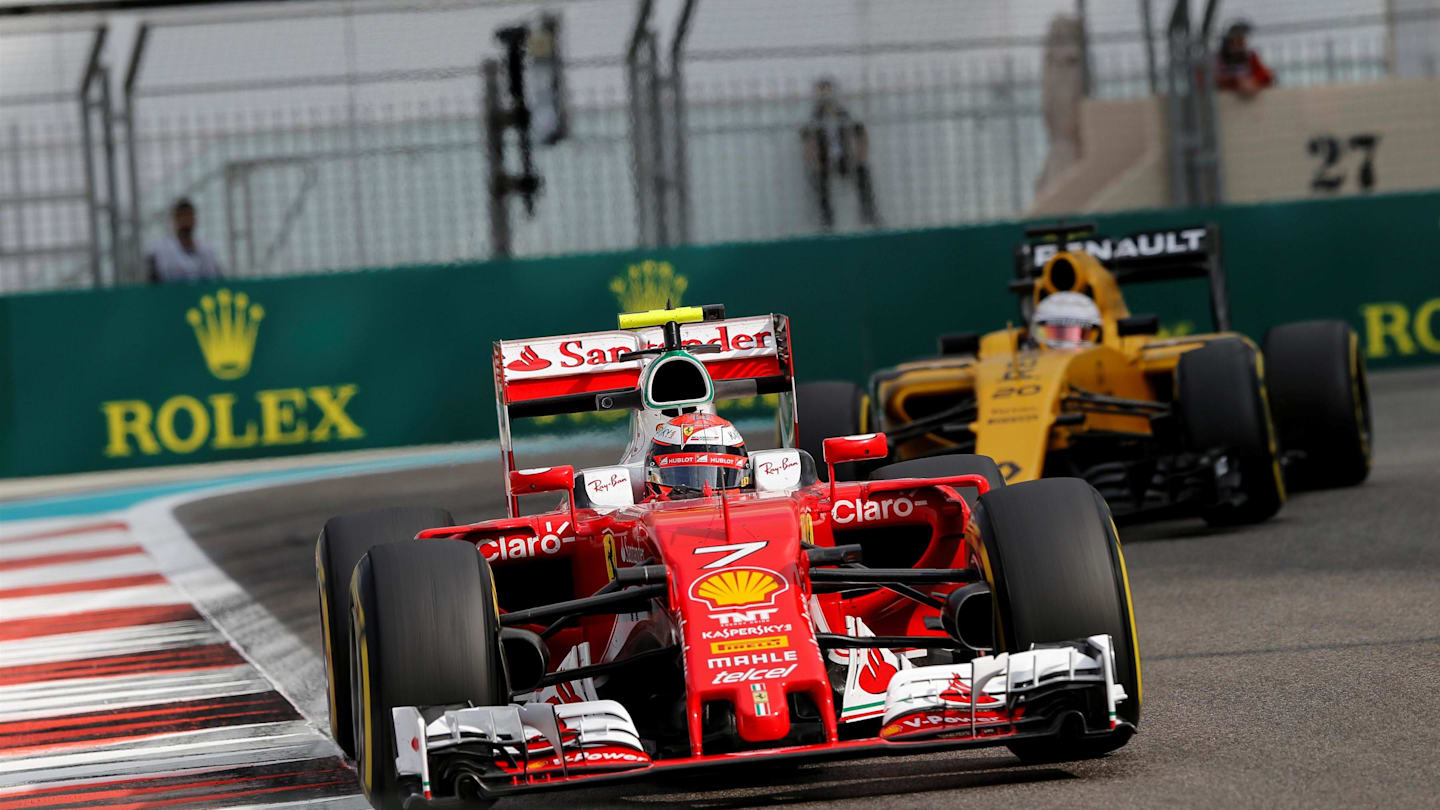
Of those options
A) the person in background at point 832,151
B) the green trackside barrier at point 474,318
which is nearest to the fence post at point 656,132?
the green trackside barrier at point 474,318

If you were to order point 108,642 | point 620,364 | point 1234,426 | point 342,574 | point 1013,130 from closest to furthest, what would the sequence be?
point 342,574 → point 620,364 → point 108,642 → point 1234,426 → point 1013,130

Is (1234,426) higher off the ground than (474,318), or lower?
lower

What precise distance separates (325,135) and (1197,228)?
341 inches

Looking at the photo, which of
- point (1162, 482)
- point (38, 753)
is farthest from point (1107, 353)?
point (38, 753)

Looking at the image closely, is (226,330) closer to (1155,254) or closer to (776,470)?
(1155,254)

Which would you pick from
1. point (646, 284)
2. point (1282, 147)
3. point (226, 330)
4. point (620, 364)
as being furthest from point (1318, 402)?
point (226, 330)

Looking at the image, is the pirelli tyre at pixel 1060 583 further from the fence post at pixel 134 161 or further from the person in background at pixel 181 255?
the fence post at pixel 134 161

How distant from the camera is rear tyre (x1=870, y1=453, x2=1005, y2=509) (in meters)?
7.08

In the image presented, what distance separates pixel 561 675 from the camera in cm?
583

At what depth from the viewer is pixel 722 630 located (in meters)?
5.47

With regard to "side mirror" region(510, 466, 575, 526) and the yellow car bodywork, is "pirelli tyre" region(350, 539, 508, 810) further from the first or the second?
the yellow car bodywork

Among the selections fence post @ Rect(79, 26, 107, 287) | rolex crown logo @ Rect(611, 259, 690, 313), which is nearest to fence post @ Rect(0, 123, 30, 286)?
fence post @ Rect(79, 26, 107, 287)

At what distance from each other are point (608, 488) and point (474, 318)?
1212cm

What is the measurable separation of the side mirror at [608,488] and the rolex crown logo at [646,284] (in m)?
12.0
